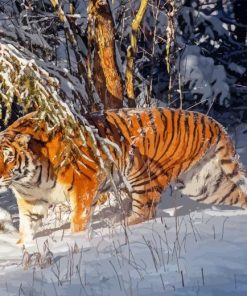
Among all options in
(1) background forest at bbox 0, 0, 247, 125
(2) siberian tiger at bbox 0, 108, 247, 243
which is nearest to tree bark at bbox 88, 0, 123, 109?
(1) background forest at bbox 0, 0, 247, 125

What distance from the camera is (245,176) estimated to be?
705 cm

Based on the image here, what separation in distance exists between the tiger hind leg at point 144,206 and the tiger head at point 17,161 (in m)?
1.11

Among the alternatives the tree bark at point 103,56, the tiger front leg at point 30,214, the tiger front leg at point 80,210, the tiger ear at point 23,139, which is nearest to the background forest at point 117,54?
the tree bark at point 103,56

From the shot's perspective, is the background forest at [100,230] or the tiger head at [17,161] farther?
the tiger head at [17,161]

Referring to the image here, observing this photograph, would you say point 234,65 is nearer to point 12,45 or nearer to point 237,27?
point 237,27

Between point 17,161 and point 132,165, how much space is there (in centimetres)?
116

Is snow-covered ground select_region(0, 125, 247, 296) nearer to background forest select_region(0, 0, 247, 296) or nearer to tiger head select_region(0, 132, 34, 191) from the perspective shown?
background forest select_region(0, 0, 247, 296)

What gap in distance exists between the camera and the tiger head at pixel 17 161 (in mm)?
6438

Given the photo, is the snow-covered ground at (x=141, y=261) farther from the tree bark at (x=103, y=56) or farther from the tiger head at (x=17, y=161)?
the tree bark at (x=103, y=56)

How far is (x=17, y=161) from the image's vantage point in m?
6.46

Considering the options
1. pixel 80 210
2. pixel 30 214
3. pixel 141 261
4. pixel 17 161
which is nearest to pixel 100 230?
pixel 80 210

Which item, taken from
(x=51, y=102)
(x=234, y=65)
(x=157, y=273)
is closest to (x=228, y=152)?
(x=51, y=102)

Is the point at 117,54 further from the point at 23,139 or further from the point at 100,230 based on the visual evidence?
the point at 100,230

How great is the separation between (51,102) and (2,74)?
0.44 metres
